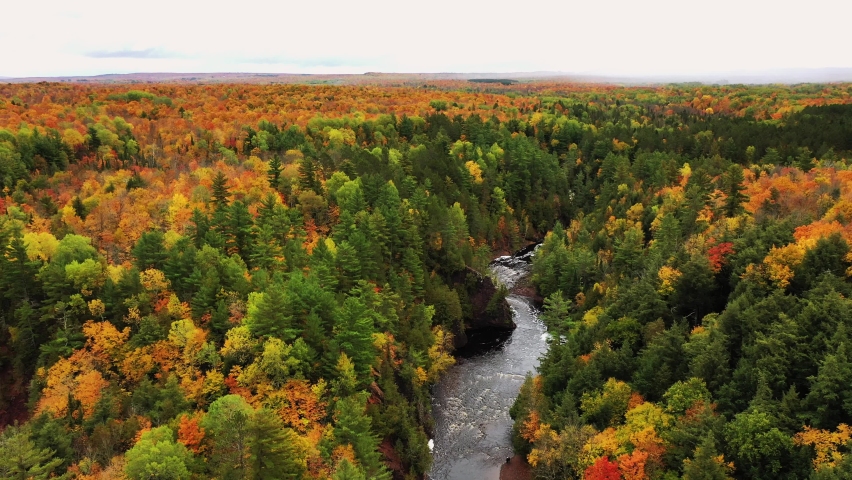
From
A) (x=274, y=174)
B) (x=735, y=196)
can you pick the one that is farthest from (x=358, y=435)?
(x=735, y=196)

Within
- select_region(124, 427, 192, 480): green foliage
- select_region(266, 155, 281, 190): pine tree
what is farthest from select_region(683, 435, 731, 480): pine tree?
select_region(266, 155, 281, 190): pine tree

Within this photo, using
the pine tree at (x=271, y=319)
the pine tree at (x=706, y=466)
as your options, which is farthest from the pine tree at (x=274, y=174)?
the pine tree at (x=706, y=466)

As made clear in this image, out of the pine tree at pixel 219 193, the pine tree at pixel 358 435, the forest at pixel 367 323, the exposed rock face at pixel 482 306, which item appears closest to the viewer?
the forest at pixel 367 323

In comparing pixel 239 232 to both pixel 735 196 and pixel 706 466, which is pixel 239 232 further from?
pixel 735 196

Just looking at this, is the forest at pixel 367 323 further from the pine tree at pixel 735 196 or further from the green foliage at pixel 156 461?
the pine tree at pixel 735 196

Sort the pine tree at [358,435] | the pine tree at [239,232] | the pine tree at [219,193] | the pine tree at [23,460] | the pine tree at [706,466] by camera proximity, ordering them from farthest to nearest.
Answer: the pine tree at [219,193]
the pine tree at [239,232]
the pine tree at [358,435]
the pine tree at [706,466]
the pine tree at [23,460]

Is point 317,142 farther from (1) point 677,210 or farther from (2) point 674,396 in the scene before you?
(2) point 674,396
